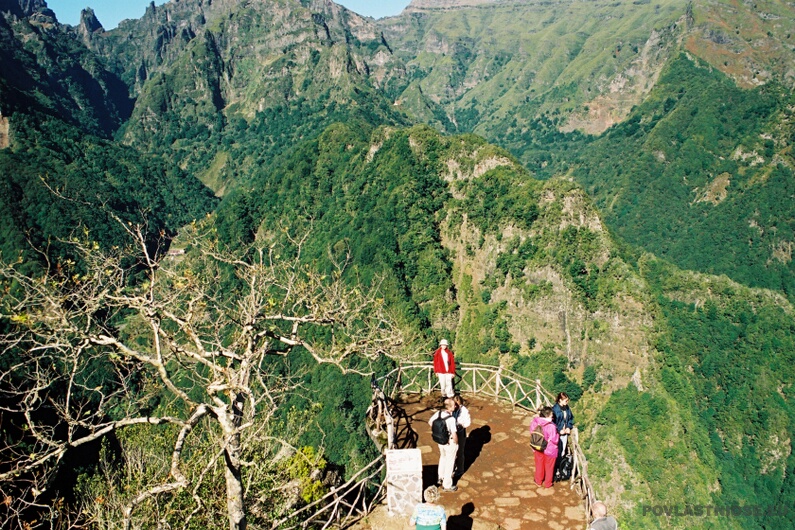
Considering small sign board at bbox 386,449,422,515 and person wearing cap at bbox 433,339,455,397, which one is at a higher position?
person wearing cap at bbox 433,339,455,397

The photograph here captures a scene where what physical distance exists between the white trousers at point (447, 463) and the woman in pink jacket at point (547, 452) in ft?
8.00

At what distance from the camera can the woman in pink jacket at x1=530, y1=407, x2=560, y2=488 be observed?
1681 centimetres

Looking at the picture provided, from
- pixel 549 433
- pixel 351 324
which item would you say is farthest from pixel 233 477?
pixel 351 324

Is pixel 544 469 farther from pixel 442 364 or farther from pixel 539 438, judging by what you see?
pixel 442 364

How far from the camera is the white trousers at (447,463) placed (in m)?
16.6

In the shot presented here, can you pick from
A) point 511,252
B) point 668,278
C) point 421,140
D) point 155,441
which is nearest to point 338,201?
point 421,140

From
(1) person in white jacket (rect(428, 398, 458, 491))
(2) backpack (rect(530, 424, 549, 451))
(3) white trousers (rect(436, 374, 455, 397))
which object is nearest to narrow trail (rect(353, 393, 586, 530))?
(1) person in white jacket (rect(428, 398, 458, 491))

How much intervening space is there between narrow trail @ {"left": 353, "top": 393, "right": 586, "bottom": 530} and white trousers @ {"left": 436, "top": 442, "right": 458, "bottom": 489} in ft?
1.74

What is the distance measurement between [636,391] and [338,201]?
172 feet

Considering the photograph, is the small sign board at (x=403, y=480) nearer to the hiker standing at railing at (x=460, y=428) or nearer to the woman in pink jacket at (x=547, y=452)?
the hiker standing at railing at (x=460, y=428)

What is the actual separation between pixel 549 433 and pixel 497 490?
2.68 meters

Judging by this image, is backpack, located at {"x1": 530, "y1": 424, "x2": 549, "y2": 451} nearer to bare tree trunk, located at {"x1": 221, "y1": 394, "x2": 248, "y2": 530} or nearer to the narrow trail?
the narrow trail

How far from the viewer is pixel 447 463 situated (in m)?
17.0

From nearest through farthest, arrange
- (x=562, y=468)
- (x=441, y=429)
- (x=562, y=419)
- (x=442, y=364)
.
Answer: (x=441, y=429), (x=562, y=419), (x=562, y=468), (x=442, y=364)
